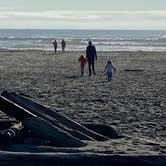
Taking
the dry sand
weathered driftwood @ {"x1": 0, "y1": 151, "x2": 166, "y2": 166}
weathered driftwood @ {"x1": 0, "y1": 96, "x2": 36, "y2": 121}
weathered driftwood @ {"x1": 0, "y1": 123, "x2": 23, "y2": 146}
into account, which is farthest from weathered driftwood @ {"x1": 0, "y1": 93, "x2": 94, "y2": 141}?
weathered driftwood @ {"x1": 0, "y1": 151, "x2": 166, "y2": 166}

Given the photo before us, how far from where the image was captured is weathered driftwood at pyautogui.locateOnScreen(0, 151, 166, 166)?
7298 mm

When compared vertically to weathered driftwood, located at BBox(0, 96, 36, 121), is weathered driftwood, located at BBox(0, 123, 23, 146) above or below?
below

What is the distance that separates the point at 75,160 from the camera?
7.31 m

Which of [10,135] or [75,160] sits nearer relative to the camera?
[75,160]

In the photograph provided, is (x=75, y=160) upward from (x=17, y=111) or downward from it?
downward

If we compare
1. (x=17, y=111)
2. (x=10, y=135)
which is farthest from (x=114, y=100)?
(x=10, y=135)

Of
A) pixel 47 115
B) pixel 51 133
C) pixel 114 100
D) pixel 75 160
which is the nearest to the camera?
pixel 75 160

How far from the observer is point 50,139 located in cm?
845

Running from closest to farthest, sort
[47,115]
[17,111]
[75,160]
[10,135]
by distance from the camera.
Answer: [75,160] → [10,135] → [17,111] → [47,115]

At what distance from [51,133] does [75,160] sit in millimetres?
1167

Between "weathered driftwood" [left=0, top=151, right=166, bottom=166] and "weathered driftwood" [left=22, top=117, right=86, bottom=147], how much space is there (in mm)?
906

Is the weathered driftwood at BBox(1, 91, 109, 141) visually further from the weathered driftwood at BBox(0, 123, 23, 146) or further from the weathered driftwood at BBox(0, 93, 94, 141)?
the weathered driftwood at BBox(0, 123, 23, 146)

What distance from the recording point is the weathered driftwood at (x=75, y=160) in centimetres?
730

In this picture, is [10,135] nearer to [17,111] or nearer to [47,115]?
[17,111]
